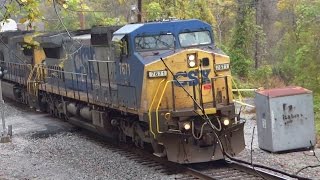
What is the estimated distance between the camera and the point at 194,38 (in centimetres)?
→ 1105

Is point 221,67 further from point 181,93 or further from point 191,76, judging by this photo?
point 181,93

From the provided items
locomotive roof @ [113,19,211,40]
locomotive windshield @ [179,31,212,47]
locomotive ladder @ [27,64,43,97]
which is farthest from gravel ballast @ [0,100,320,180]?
locomotive ladder @ [27,64,43,97]

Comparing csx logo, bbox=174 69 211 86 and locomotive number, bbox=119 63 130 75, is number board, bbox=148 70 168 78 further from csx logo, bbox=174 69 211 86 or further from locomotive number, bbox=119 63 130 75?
locomotive number, bbox=119 63 130 75

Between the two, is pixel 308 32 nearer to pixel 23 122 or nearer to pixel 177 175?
pixel 23 122

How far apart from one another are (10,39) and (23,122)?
7.19 metres

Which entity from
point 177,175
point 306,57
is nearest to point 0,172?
point 177,175

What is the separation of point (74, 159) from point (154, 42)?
3.47 m

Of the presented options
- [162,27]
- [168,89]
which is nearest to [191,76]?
[168,89]

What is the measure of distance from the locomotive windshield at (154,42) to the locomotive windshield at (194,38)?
25cm

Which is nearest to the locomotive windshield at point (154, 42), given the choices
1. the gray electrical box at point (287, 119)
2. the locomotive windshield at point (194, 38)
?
the locomotive windshield at point (194, 38)

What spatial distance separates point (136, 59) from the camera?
34.4ft

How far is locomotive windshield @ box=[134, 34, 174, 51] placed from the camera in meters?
10.7

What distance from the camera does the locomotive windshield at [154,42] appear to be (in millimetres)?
10742

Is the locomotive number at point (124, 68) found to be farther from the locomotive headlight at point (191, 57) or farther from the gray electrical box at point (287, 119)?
the gray electrical box at point (287, 119)
